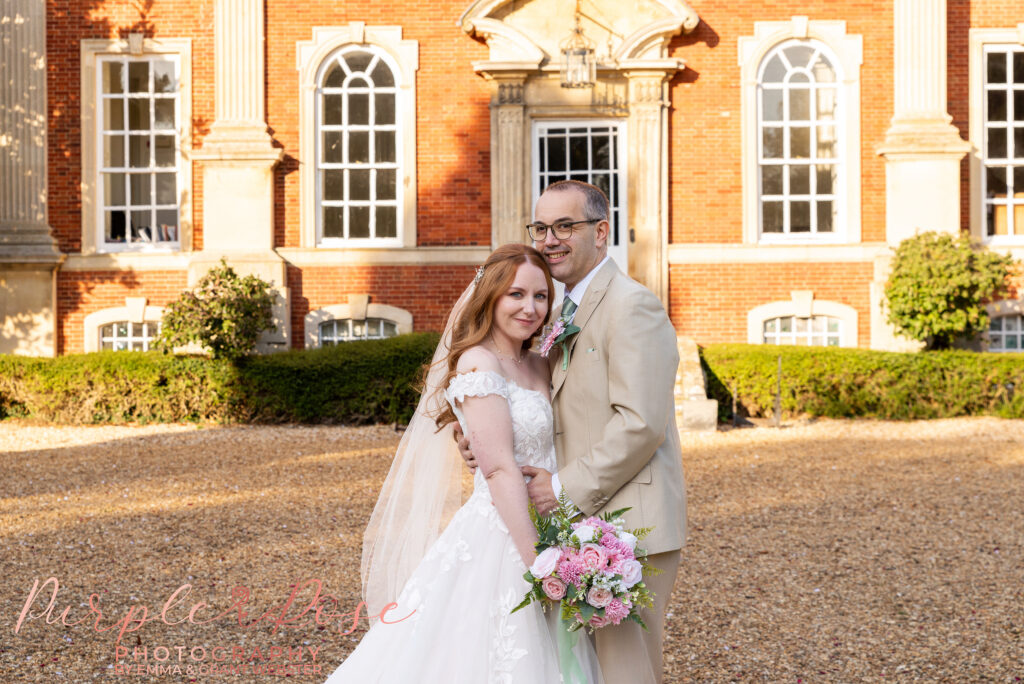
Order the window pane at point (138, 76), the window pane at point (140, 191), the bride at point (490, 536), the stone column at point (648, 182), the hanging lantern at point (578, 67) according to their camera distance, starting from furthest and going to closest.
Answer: the window pane at point (140, 191), the window pane at point (138, 76), the stone column at point (648, 182), the hanging lantern at point (578, 67), the bride at point (490, 536)

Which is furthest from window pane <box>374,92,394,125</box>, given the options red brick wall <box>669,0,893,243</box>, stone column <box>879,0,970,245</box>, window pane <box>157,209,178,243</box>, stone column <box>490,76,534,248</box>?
stone column <box>879,0,970,245</box>

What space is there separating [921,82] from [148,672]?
12.8 m

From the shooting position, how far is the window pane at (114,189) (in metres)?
15.0

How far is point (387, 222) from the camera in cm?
1490

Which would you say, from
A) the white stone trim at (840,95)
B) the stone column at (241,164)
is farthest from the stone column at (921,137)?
the stone column at (241,164)

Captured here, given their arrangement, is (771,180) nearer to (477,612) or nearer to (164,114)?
(164,114)

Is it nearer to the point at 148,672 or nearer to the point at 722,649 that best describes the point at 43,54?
the point at 148,672

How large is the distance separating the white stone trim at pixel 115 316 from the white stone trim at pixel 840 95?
8156 mm

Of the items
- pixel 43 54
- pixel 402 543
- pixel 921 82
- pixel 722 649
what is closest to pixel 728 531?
pixel 722 649

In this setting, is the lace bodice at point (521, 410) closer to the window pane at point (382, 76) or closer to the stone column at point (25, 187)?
the window pane at point (382, 76)

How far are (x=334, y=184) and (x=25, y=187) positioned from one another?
4.14 metres

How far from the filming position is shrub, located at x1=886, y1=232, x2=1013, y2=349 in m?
13.0

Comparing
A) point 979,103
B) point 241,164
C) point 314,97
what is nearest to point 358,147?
point 314,97

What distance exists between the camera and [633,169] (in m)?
14.3
